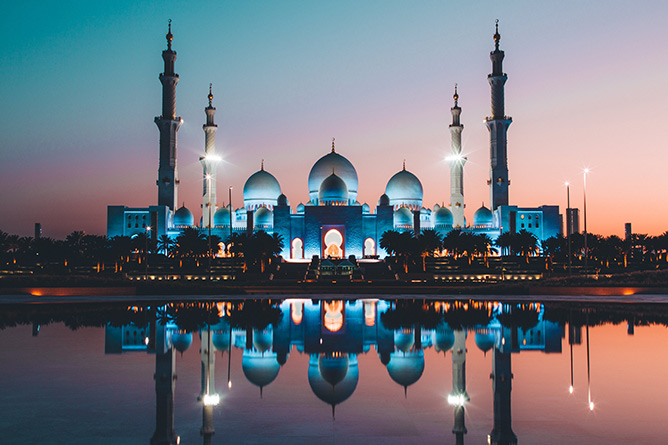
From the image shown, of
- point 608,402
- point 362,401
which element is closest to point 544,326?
point 608,402

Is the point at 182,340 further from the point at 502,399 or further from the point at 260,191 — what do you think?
the point at 260,191

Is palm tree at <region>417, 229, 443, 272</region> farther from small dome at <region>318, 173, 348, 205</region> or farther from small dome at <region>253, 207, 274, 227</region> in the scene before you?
→ small dome at <region>253, 207, 274, 227</region>

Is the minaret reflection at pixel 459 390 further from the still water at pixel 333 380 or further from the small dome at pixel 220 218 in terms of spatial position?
the small dome at pixel 220 218

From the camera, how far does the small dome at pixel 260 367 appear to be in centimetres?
1094

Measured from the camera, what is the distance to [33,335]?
16328mm

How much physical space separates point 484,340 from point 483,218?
55867 millimetres

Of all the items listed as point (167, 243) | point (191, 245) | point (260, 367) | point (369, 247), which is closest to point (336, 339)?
point (260, 367)

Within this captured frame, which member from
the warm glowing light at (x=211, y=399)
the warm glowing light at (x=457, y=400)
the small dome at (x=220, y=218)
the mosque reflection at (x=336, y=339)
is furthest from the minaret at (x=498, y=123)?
the warm glowing light at (x=211, y=399)

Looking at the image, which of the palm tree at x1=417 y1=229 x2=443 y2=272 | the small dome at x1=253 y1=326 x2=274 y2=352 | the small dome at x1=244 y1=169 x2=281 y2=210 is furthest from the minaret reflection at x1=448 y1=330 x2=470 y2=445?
the small dome at x1=244 y1=169 x2=281 y2=210

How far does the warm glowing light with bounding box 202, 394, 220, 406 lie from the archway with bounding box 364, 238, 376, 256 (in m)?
55.7

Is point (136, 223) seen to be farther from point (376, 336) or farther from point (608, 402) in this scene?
point (608, 402)

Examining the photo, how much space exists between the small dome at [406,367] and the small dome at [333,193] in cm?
5151

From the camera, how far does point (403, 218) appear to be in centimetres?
6706

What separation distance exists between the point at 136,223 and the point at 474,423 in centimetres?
6282
